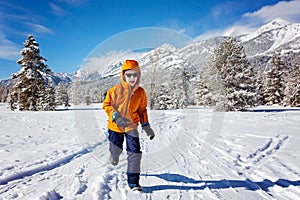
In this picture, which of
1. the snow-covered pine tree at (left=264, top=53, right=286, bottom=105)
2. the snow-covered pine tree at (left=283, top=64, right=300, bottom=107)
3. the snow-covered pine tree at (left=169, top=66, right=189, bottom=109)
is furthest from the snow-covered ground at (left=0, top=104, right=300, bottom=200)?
the snow-covered pine tree at (left=264, top=53, right=286, bottom=105)

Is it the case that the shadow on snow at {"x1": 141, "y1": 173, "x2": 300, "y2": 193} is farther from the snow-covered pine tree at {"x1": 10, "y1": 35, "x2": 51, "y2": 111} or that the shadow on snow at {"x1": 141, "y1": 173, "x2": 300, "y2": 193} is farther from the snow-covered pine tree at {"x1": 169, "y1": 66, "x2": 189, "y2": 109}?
the snow-covered pine tree at {"x1": 169, "y1": 66, "x2": 189, "y2": 109}

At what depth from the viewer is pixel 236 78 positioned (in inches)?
840

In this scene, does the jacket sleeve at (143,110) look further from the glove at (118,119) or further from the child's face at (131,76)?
the glove at (118,119)

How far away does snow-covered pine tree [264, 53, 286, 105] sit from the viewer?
37.6m

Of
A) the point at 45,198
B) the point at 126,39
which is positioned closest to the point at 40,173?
the point at 45,198

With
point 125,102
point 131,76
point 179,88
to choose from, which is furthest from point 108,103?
point 179,88

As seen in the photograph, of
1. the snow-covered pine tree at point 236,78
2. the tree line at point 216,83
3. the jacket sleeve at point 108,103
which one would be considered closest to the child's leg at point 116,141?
the jacket sleeve at point 108,103

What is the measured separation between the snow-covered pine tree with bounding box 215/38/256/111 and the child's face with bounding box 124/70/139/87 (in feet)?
64.2

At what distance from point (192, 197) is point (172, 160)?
1.89 meters

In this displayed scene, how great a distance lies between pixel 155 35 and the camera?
20.3 ft

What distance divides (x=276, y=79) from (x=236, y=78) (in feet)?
70.7

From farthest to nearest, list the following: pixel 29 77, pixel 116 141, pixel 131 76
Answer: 1. pixel 29 77
2. pixel 116 141
3. pixel 131 76

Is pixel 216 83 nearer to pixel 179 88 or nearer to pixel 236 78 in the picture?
pixel 236 78

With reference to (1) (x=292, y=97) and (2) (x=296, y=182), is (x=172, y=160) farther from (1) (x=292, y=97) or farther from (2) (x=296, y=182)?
(1) (x=292, y=97)
